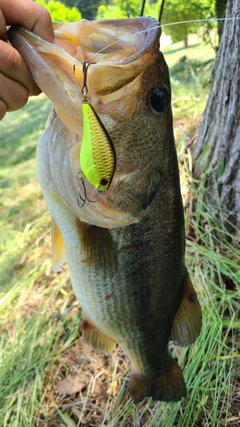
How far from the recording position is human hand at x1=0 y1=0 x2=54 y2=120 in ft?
3.01

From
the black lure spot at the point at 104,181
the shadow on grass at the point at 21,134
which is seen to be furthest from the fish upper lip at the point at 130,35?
the shadow on grass at the point at 21,134

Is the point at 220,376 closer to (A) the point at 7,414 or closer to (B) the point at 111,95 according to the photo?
(A) the point at 7,414

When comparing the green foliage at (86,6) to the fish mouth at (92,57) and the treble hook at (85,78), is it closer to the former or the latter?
the fish mouth at (92,57)

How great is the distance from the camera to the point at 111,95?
99cm

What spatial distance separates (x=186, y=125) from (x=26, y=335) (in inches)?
79.7

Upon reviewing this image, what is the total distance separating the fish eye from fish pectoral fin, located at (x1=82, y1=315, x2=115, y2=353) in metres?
0.95

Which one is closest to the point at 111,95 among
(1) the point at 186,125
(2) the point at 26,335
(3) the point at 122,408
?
(3) the point at 122,408

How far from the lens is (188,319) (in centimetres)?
154

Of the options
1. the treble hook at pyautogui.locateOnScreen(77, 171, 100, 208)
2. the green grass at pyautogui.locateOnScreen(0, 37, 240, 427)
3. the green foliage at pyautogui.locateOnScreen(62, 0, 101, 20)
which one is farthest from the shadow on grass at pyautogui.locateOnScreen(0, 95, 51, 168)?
the treble hook at pyautogui.locateOnScreen(77, 171, 100, 208)

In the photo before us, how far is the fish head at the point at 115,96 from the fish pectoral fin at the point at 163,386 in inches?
32.6

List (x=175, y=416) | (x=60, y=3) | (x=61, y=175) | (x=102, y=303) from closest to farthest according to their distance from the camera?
(x=61, y=175) < (x=102, y=303) < (x=175, y=416) < (x=60, y=3)

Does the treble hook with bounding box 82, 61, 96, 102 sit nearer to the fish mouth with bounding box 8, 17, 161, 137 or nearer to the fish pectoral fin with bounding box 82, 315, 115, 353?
the fish mouth with bounding box 8, 17, 161, 137

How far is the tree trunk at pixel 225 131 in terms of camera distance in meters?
1.82

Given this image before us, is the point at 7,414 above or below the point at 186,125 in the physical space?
below
